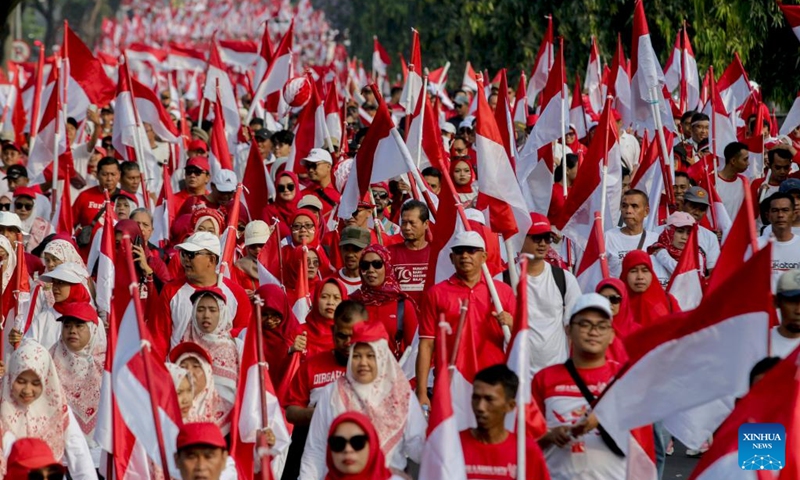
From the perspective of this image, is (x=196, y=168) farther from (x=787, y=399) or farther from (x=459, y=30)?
(x=459, y=30)

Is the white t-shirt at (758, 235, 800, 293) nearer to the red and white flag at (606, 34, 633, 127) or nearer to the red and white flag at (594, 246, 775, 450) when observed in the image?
the red and white flag at (594, 246, 775, 450)

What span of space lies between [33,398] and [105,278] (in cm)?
243

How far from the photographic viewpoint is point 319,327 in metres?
9.02

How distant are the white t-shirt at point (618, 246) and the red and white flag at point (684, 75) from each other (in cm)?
706

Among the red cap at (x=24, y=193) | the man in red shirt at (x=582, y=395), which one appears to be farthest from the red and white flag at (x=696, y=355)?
the red cap at (x=24, y=193)

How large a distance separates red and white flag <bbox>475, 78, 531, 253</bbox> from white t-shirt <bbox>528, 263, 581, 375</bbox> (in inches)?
21.6

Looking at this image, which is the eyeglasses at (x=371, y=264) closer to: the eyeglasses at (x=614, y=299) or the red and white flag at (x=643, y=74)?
the eyeglasses at (x=614, y=299)

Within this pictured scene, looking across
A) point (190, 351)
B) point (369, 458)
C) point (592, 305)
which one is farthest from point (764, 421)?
point (190, 351)

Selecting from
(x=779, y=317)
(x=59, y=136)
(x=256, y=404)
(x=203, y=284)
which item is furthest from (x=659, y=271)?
(x=59, y=136)

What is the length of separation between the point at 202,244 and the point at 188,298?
35 centimetres

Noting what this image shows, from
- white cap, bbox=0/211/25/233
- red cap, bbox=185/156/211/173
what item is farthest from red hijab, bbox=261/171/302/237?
white cap, bbox=0/211/25/233

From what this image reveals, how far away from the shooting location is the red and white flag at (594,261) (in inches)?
396

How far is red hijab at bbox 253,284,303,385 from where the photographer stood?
916cm

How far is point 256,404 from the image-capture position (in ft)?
25.4
